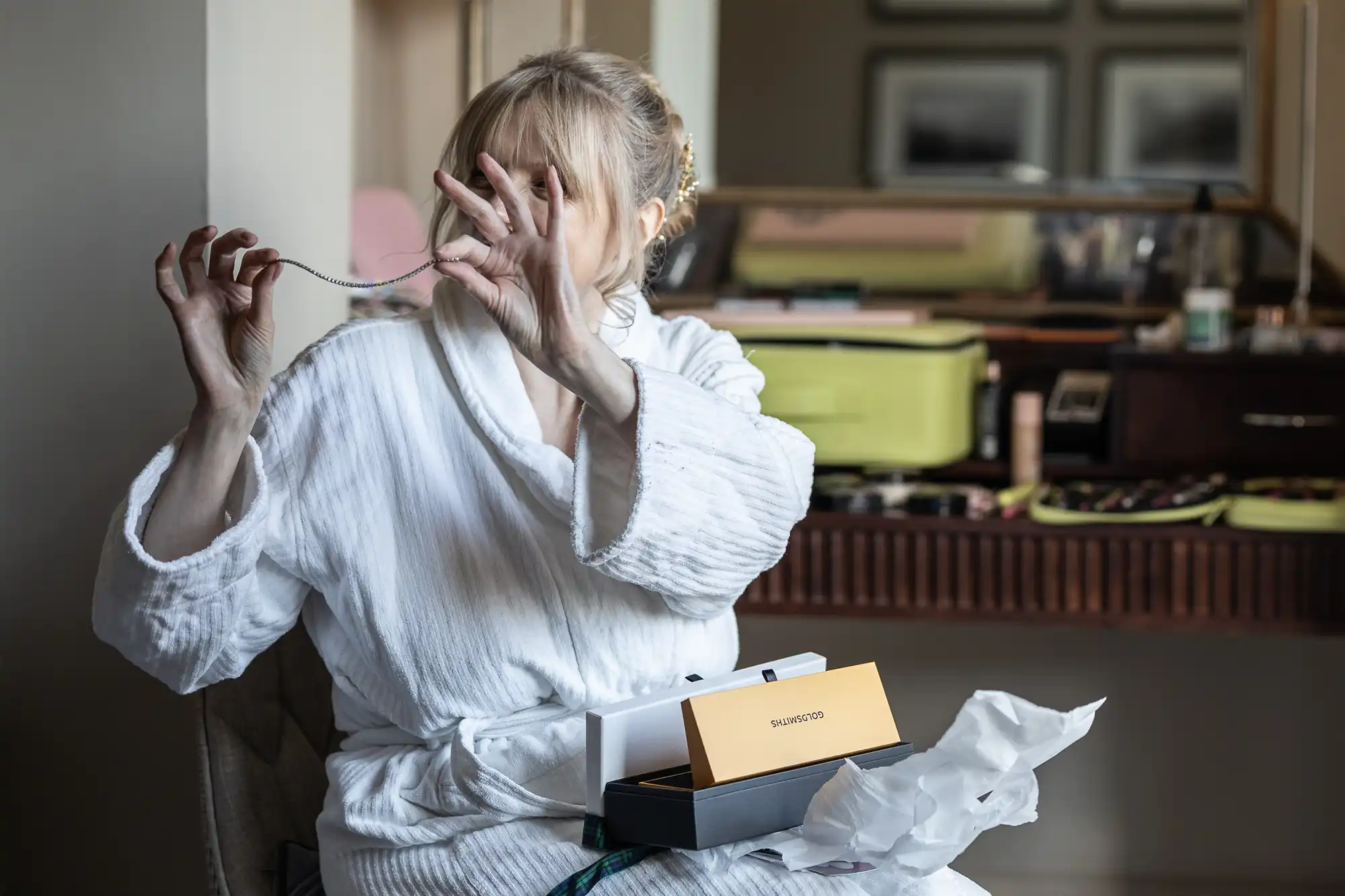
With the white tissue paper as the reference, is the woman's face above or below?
above

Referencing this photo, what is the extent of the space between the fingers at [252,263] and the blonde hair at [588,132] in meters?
0.19

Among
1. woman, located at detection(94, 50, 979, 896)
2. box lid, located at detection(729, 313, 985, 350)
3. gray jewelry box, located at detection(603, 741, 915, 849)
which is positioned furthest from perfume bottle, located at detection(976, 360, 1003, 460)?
gray jewelry box, located at detection(603, 741, 915, 849)

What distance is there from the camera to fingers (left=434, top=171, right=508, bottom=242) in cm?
85

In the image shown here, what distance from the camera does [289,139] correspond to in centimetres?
132

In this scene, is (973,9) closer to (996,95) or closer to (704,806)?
(996,95)

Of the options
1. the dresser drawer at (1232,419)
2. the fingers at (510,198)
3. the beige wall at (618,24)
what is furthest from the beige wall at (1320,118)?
the fingers at (510,198)

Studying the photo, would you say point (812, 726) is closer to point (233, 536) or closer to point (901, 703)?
point (233, 536)

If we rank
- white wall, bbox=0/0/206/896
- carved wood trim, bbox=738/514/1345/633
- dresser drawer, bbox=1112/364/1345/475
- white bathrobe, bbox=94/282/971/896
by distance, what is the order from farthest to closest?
dresser drawer, bbox=1112/364/1345/475, carved wood trim, bbox=738/514/1345/633, white wall, bbox=0/0/206/896, white bathrobe, bbox=94/282/971/896

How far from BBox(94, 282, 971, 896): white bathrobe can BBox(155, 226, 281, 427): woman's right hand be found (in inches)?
2.2

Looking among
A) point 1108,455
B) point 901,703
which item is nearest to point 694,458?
point 1108,455

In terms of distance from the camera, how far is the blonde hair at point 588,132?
1059 mm

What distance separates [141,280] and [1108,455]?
127cm

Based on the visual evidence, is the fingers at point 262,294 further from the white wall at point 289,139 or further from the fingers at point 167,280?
the white wall at point 289,139

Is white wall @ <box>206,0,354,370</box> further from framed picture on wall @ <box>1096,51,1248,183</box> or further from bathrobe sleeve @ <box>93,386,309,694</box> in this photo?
framed picture on wall @ <box>1096,51,1248,183</box>
